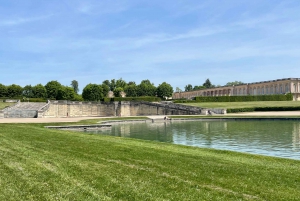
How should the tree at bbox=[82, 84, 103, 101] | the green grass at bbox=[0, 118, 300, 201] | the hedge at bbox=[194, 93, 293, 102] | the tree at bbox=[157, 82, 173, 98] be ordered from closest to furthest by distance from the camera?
1. the green grass at bbox=[0, 118, 300, 201]
2. the hedge at bbox=[194, 93, 293, 102]
3. the tree at bbox=[82, 84, 103, 101]
4. the tree at bbox=[157, 82, 173, 98]

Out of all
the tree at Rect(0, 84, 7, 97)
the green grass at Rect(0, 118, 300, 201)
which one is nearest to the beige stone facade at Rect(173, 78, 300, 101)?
the tree at Rect(0, 84, 7, 97)

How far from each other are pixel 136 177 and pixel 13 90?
95.7m

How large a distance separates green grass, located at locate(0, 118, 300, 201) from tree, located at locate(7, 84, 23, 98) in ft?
294

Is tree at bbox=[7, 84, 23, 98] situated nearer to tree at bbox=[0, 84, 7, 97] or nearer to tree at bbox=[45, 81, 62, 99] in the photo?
tree at bbox=[0, 84, 7, 97]

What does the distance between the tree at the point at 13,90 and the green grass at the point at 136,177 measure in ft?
294

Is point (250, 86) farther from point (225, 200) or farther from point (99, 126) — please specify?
point (225, 200)

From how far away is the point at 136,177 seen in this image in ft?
25.8

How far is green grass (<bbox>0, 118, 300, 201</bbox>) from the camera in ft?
21.3

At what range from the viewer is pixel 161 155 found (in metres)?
11.6

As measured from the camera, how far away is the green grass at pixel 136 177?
648 cm

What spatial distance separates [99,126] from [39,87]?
234 ft

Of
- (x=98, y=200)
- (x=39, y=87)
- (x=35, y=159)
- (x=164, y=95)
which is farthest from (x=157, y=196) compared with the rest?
(x=164, y=95)

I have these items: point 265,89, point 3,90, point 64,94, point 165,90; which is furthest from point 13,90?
point 265,89

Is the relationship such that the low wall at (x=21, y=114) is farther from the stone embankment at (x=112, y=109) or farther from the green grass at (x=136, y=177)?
the green grass at (x=136, y=177)
